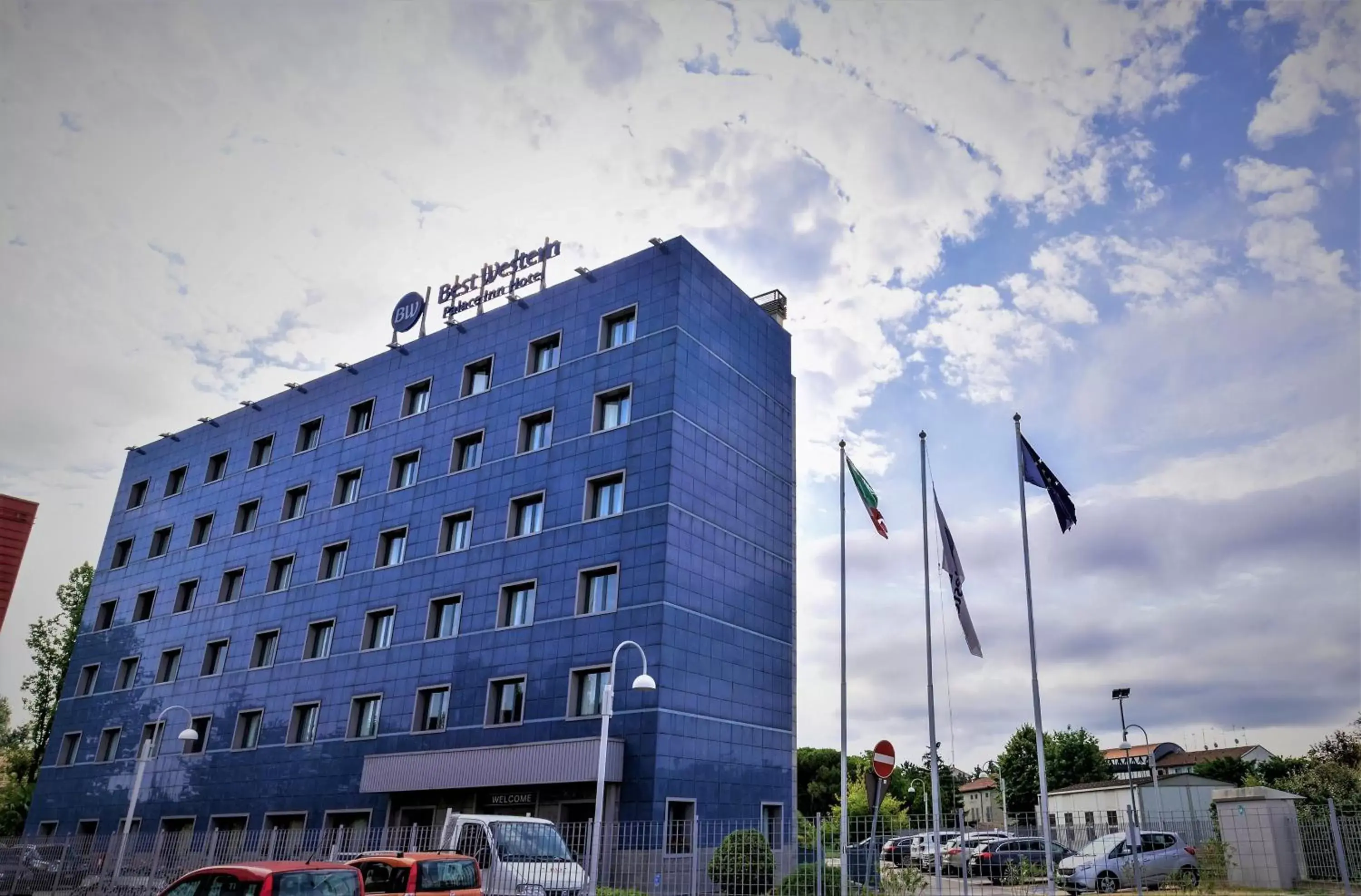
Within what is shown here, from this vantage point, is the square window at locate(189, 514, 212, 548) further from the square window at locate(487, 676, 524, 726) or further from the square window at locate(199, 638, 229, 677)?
the square window at locate(487, 676, 524, 726)

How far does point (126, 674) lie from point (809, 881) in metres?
46.1

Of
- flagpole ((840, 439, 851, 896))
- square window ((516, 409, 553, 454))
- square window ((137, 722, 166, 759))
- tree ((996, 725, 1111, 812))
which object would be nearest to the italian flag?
flagpole ((840, 439, 851, 896))

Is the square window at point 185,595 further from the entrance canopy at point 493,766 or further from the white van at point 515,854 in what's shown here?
the white van at point 515,854

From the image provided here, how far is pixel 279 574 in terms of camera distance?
48.0 metres

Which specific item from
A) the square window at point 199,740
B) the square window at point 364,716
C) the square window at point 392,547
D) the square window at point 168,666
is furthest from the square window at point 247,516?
the square window at point 364,716

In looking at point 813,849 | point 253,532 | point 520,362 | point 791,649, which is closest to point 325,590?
point 253,532

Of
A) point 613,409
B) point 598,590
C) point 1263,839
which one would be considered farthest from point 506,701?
point 1263,839

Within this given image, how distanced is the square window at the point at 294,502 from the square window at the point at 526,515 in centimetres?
1524

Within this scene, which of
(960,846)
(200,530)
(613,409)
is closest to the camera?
(960,846)

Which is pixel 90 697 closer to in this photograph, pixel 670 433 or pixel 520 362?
pixel 520 362

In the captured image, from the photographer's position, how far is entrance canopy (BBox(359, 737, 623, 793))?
3139 cm

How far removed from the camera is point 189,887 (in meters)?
14.8

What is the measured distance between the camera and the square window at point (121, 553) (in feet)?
188

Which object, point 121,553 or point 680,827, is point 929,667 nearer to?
point 680,827
